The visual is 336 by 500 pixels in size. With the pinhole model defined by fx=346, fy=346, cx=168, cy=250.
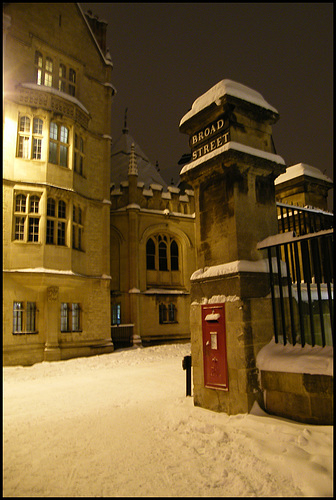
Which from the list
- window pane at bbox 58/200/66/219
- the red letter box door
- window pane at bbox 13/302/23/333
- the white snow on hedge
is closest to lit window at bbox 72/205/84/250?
window pane at bbox 58/200/66/219

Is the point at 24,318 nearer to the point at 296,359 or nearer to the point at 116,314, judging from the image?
the point at 116,314

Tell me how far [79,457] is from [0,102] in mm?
3900

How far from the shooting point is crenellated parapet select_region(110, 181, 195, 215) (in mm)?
21019

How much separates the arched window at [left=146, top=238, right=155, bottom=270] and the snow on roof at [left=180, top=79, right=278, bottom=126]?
15.4 metres

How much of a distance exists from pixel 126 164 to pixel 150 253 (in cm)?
1035

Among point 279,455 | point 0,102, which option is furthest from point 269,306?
point 0,102

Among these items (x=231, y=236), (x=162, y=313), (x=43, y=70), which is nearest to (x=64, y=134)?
(x=43, y=70)

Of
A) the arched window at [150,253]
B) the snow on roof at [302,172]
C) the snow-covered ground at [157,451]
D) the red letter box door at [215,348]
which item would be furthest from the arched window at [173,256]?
the red letter box door at [215,348]

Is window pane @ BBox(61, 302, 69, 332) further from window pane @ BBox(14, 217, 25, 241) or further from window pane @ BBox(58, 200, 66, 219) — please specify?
window pane @ BBox(58, 200, 66, 219)

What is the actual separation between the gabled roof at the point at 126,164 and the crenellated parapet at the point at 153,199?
543 centimetres

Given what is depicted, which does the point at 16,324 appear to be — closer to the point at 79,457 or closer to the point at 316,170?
the point at 79,457

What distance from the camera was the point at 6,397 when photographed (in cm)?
770

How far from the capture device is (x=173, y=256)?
22.2 m

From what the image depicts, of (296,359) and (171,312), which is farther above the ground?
(171,312)
